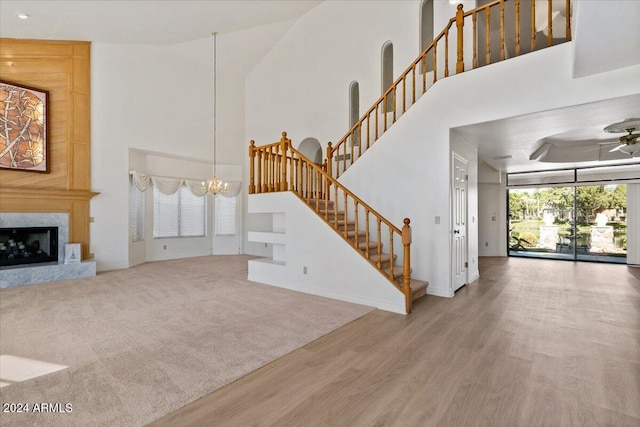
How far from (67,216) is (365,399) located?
7.32 m

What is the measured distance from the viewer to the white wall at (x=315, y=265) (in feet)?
13.9

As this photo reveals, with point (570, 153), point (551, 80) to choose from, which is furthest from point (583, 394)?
point (570, 153)

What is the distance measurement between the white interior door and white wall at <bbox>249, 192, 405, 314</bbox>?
144cm

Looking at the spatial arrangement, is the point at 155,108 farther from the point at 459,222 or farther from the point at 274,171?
the point at 459,222

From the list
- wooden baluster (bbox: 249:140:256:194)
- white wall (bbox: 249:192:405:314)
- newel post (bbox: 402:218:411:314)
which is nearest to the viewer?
newel post (bbox: 402:218:411:314)

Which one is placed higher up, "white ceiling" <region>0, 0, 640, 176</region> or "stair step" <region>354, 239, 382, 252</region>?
"white ceiling" <region>0, 0, 640, 176</region>

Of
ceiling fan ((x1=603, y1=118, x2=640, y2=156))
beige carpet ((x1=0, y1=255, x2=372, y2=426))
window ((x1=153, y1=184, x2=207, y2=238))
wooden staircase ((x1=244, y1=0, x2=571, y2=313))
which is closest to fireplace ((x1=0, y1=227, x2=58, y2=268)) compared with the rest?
beige carpet ((x1=0, y1=255, x2=372, y2=426))

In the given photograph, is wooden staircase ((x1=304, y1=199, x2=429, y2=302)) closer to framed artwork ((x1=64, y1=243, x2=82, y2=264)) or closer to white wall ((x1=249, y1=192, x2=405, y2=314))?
white wall ((x1=249, y1=192, x2=405, y2=314))

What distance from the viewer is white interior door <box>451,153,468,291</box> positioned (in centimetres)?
492

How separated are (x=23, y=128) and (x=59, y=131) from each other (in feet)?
1.94

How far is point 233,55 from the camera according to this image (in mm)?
8789

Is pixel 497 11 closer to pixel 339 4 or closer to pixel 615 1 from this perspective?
pixel 339 4

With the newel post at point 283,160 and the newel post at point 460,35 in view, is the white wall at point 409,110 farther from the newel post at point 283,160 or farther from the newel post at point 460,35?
the newel post at point 283,160

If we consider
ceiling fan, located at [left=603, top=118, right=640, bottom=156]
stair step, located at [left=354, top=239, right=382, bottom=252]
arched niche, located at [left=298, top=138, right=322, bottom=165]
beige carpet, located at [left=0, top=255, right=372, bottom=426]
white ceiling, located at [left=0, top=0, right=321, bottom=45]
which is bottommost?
beige carpet, located at [left=0, top=255, right=372, bottom=426]
